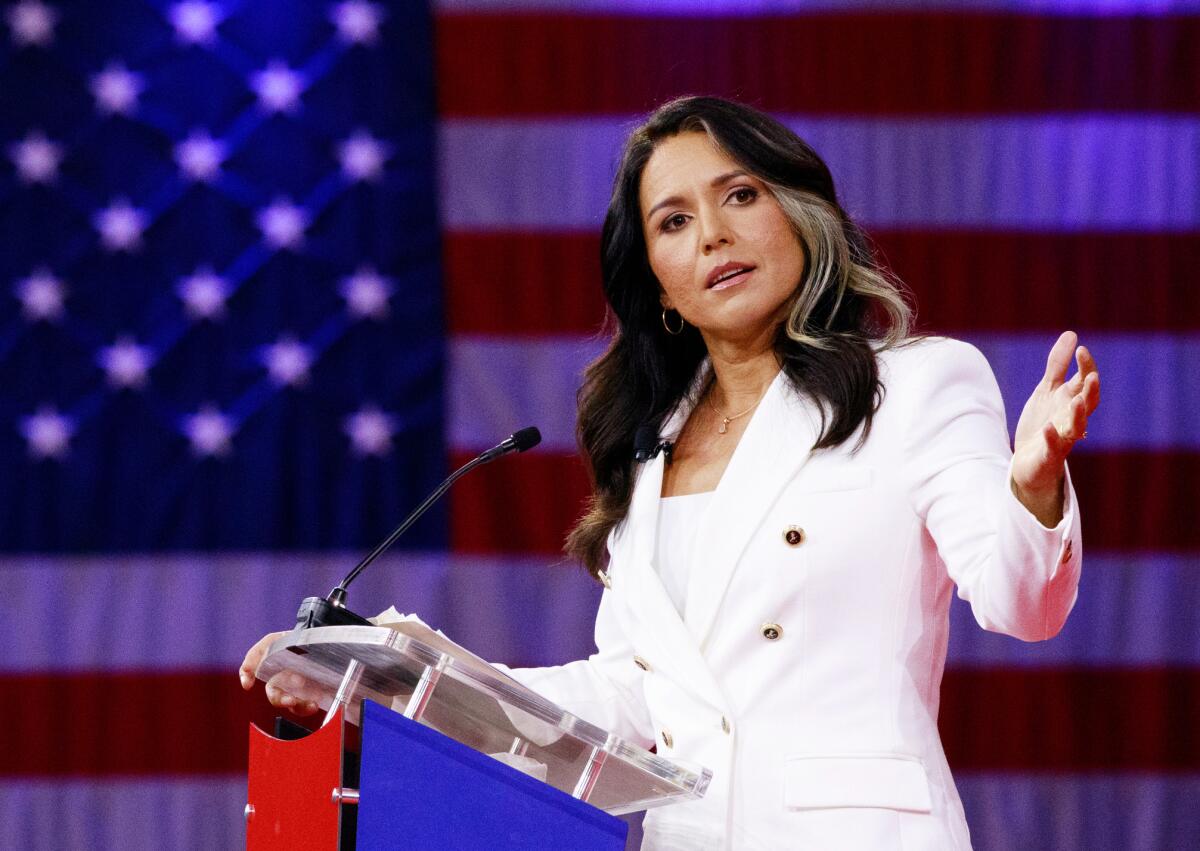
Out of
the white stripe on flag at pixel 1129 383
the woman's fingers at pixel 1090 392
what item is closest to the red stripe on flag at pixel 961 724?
the white stripe on flag at pixel 1129 383

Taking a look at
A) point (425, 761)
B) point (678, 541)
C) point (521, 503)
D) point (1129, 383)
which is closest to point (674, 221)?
point (678, 541)

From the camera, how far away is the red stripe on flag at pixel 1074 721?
2619mm

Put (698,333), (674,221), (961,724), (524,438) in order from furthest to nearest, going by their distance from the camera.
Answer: (961,724) < (698,333) < (674,221) < (524,438)

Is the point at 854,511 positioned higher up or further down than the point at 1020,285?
further down

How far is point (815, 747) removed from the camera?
4.29 ft

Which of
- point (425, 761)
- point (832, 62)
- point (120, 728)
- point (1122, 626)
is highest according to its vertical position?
point (832, 62)

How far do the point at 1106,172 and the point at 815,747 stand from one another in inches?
72.0

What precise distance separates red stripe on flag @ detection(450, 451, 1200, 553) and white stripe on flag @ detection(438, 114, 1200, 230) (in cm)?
48

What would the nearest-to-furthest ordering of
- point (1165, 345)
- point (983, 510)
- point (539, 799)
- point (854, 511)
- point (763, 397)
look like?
point (539, 799) → point (983, 510) → point (854, 511) → point (763, 397) → point (1165, 345)

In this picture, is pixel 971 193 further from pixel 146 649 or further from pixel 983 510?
pixel 146 649

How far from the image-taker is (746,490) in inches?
56.2

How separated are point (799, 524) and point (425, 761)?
1.62 ft

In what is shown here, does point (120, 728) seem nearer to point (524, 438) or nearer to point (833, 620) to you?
point (524, 438)

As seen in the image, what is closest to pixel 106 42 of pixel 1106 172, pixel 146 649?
pixel 146 649
